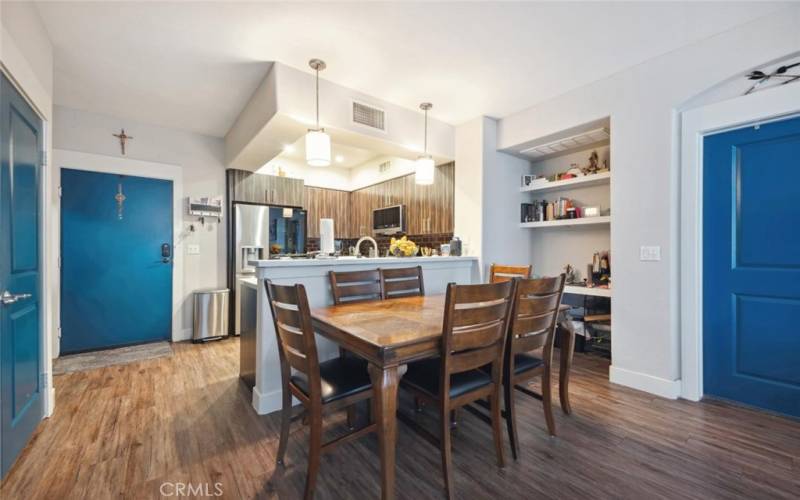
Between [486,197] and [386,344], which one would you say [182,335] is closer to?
[386,344]

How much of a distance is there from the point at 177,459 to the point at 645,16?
3.91 m

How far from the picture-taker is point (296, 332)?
4.88 feet

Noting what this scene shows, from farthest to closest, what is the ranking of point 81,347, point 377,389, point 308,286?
point 81,347
point 308,286
point 377,389

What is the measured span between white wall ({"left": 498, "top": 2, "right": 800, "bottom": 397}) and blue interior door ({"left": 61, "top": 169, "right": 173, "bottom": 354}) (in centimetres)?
493

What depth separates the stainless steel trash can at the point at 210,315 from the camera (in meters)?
4.02

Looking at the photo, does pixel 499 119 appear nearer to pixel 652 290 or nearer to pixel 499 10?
pixel 499 10

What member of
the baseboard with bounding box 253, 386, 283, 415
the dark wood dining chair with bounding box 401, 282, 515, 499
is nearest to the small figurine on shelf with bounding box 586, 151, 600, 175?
the dark wood dining chair with bounding box 401, 282, 515, 499

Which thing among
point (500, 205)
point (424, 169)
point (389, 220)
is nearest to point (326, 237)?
point (424, 169)

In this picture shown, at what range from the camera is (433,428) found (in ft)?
6.73

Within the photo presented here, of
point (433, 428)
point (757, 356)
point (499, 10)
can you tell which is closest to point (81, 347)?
point (433, 428)

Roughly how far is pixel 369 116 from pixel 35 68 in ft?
7.51

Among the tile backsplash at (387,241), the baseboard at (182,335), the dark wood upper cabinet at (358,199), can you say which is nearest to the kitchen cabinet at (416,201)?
the dark wood upper cabinet at (358,199)

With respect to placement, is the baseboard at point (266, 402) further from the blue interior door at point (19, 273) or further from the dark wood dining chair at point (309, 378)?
the blue interior door at point (19, 273)

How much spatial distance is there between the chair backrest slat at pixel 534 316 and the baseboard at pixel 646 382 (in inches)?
51.5
